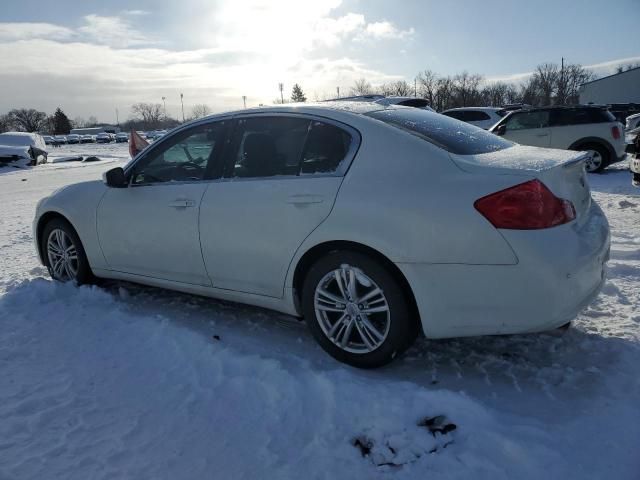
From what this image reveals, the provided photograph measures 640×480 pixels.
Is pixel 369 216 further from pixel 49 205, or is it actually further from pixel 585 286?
pixel 49 205

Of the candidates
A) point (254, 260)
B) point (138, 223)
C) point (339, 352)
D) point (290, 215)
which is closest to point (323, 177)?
point (290, 215)

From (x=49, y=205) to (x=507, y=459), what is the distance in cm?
434

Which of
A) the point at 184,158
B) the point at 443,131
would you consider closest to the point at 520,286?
the point at 443,131

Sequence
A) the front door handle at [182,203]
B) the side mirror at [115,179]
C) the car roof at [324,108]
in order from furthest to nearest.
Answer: the side mirror at [115,179] → the front door handle at [182,203] → the car roof at [324,108]

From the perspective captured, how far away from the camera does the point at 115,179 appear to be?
→ 13.5 ft

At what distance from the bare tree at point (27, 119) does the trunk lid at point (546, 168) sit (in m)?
125

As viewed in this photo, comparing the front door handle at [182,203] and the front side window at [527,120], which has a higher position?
the front side window at [527,120]

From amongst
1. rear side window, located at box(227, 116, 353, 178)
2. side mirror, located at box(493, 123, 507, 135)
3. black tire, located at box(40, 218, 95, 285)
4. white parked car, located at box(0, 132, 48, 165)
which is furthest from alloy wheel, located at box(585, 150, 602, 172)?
white parked car, located at box(0, 132, 48, 165)

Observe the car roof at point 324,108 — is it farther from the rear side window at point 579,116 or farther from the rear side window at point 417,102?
the rear side window at point 579,116

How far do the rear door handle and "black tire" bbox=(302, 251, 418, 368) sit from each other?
34 centimetres

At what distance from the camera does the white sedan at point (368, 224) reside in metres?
2.58

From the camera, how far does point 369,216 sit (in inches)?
112

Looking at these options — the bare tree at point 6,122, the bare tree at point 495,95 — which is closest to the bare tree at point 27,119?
the bare tree at point 6,122

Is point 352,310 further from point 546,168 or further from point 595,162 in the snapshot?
point 595,162
